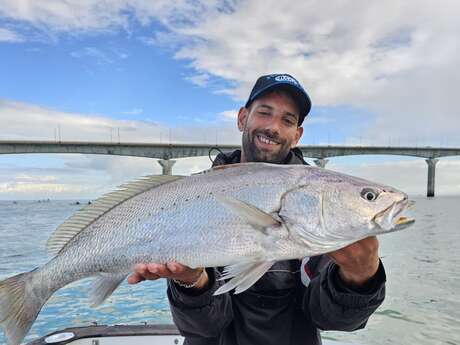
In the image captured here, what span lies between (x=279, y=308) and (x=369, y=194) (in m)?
1.14

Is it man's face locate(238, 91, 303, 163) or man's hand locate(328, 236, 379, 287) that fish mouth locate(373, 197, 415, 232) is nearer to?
man's hand locate(328, 236, 379, 287)

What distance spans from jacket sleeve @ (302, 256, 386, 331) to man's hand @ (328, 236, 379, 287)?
0.05m

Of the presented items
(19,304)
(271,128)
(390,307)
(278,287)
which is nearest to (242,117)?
(271,128)

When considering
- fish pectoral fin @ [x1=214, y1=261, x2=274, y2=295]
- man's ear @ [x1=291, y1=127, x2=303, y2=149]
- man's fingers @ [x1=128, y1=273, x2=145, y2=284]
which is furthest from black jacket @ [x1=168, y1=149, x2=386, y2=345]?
man's ear @ [x1=291, y1=127, x2=303, y2=149]

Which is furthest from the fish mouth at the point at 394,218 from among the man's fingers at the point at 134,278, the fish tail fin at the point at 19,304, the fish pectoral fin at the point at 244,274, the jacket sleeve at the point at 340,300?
the fish tail fin at the point at 19,304

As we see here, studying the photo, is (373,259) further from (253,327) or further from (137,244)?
(137,244)

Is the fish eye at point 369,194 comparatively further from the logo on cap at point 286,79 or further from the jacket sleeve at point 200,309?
the logo on cap at point 286,79

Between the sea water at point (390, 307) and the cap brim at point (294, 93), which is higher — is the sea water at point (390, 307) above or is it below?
below

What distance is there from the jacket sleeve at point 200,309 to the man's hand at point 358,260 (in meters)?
0.79

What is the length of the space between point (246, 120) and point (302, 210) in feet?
4.64

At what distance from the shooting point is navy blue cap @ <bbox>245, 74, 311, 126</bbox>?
3311mm

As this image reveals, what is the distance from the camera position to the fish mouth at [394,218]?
2109mm

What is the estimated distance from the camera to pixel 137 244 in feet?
7.97

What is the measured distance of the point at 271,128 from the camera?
10.8ft
